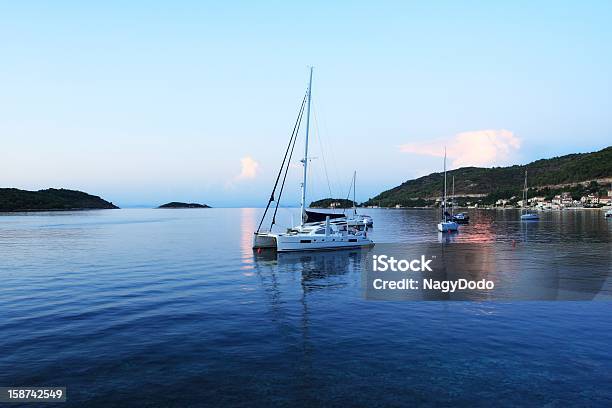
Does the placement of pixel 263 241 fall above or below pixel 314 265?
above

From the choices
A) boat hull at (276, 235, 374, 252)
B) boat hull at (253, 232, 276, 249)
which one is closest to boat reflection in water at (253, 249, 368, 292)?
boat hull at (276, 235, 374, 252)

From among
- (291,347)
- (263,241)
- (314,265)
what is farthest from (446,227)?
(291,347)

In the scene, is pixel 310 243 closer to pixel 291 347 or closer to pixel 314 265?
pixel 314 265

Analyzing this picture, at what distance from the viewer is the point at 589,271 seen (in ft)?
108

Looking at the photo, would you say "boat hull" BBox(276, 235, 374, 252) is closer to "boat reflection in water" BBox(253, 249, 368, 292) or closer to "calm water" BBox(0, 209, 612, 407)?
"boat reflection in water" BBox(253, 249, 368, 292)

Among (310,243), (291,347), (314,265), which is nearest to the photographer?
(291,347)

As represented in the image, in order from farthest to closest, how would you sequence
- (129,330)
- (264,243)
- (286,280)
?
(264,243) < (286,280) < (129,330)

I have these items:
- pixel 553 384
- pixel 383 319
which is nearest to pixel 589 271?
pixel 383 319

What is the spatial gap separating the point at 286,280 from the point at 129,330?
14572 millimetres

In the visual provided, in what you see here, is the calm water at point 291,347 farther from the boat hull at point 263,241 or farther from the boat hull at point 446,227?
the boat hull at point 446,227

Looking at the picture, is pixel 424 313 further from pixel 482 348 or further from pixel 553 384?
pixel 553 384

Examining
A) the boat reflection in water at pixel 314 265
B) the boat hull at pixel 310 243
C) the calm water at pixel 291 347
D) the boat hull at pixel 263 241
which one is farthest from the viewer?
the boat hull at pixel 263 241

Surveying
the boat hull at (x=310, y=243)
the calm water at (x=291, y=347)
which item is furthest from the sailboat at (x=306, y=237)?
the calm water at (x=291, y=347)

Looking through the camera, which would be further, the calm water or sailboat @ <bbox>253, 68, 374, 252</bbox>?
sailboat @ <bbox>253, 68, 374, 252</bbox>
